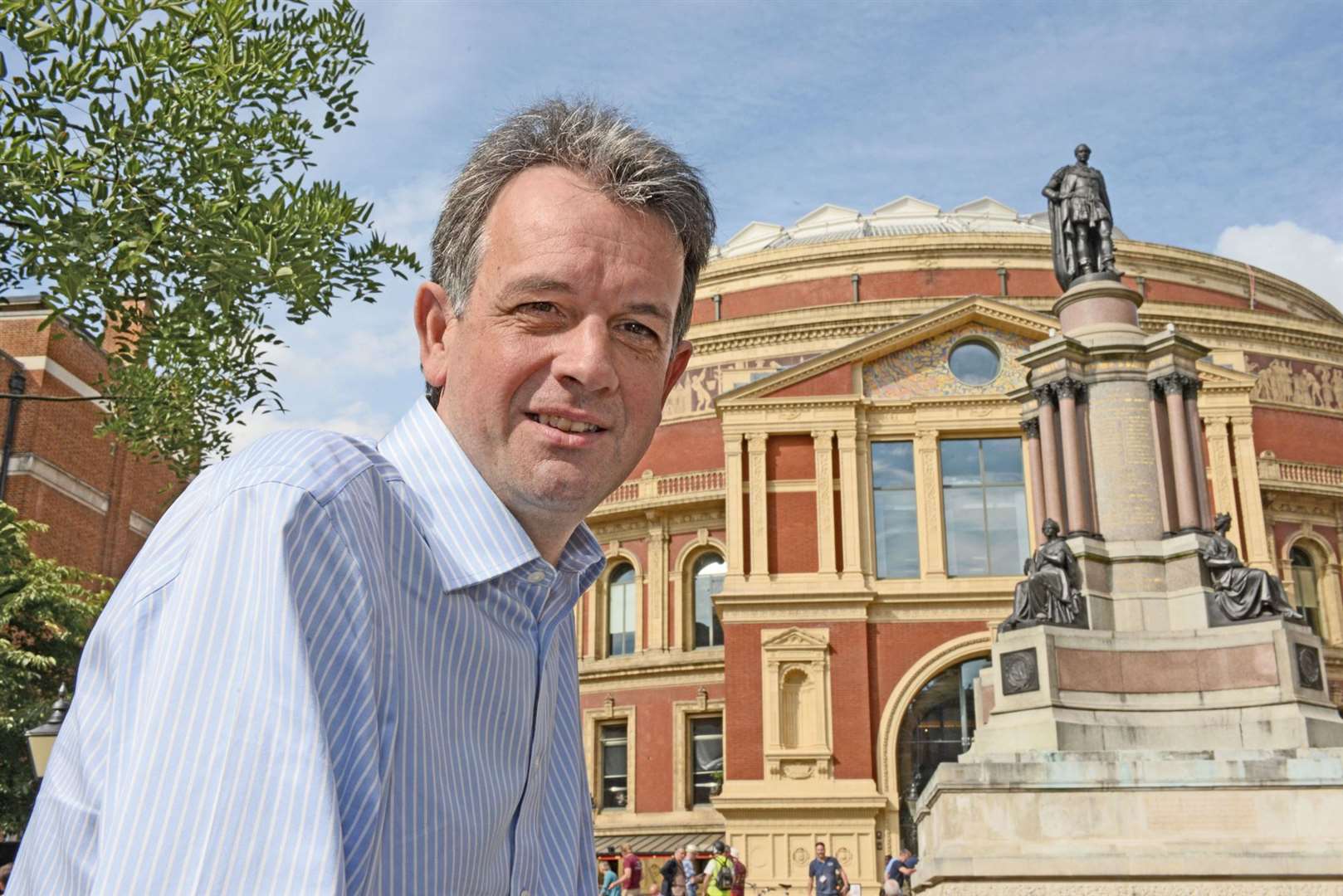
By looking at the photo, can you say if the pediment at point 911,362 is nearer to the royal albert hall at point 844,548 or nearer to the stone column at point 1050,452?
the royal albert hall at point 844,548

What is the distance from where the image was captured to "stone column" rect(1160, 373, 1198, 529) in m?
14.4

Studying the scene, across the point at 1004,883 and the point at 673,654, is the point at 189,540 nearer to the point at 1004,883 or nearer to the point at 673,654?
the point at 1004,883

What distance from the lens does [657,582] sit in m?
36.9

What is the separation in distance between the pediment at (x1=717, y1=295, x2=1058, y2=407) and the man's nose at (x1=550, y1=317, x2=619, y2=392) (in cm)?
3242

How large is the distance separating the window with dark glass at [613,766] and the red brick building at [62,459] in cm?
1420

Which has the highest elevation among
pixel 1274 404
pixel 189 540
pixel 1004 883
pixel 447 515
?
pixel 1274 404

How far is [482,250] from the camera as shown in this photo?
5.68 feet

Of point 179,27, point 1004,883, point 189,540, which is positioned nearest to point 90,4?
point 179,27

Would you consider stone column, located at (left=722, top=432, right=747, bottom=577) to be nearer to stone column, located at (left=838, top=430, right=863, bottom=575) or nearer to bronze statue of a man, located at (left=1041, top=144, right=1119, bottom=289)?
stone column, located at (left=838, top=430, right=863, bottom=575)

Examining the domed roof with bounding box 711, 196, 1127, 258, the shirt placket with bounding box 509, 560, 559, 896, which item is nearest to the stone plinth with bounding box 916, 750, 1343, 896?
the shirt placket with bounding box 509, 560, 559, 896

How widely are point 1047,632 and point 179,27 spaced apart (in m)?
10.1

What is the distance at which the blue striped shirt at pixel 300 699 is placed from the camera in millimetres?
956

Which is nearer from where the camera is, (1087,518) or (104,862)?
(104,862)

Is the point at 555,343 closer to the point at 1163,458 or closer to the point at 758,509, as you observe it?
the point at 1163,458
